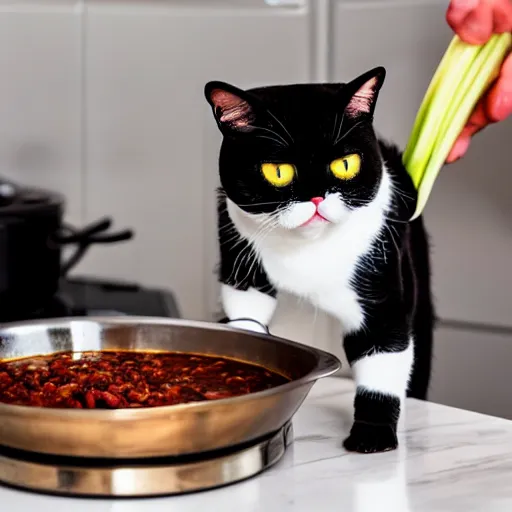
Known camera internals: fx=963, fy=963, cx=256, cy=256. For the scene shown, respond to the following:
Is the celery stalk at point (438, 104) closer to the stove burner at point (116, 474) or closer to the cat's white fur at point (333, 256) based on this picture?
the cat's white fur at point (333, 256)

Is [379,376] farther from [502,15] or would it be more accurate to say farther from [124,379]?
[502,15]

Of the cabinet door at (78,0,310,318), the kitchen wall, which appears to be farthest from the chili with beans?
the cabinet door at (78,0,310,318)

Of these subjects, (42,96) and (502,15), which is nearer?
(502,15)

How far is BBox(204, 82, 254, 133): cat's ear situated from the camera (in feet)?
2.26

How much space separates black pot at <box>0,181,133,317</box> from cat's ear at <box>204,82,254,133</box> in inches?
20.2

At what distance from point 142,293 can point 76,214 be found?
0.70 ft

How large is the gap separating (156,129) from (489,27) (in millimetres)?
769

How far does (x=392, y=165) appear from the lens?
Result: 790 millimetres

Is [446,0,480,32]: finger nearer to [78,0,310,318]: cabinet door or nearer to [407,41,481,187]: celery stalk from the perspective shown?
[407,41,481,187]: celery stalk

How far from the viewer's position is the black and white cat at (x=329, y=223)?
2.27ft

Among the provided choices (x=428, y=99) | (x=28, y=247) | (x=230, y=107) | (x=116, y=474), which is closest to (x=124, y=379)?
(x=116, y=474)

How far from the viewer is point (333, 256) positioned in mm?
735

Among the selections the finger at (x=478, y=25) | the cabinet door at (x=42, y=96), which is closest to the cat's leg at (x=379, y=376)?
the finger at (x=478, y=25)

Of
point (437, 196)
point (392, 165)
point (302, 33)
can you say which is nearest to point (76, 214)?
point (302, 33)
